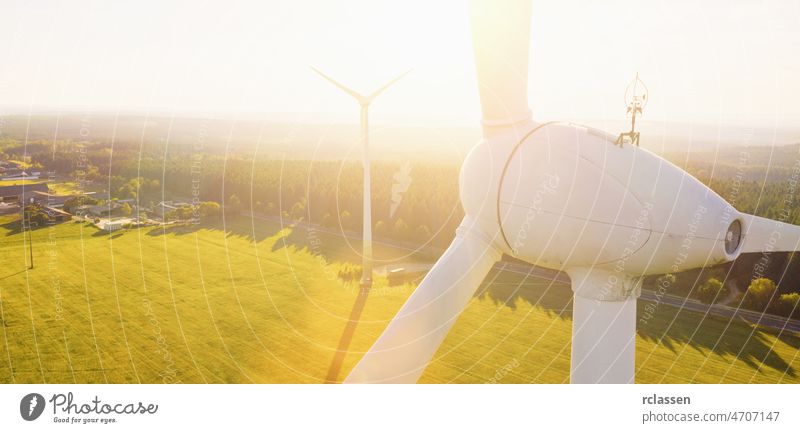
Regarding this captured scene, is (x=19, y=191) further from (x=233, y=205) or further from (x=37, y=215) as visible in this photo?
(x=233, y=205)

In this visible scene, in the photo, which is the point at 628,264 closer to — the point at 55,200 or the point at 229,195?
the point at 55,200

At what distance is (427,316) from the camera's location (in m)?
3.16

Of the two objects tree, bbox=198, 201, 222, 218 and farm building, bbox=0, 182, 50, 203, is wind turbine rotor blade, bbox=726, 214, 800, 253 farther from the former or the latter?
tree, bbox=198, 201, 222, 218

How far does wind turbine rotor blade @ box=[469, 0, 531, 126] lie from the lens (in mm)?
2770

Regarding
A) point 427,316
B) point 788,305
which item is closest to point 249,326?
point 427,316

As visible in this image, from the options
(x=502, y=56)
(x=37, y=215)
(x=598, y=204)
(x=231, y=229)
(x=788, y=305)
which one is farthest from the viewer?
(x=231, y=229)

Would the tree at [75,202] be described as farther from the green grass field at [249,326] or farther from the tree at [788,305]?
the tree at [788,305]

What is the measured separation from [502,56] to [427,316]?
4.78 feet

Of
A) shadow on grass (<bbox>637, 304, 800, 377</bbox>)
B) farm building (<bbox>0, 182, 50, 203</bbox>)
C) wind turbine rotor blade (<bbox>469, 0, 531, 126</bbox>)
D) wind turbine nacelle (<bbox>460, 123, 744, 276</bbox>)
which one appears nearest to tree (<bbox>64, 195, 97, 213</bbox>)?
farm building (<bbox>0, 182, 50, 203</bbox>)

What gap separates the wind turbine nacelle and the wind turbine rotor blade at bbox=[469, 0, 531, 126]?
13 centimetres

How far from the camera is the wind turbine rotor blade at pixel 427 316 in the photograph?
10.3 feet

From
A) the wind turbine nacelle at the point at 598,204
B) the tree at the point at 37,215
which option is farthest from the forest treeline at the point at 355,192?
the wind turbine nacelle at the point at 598,204
